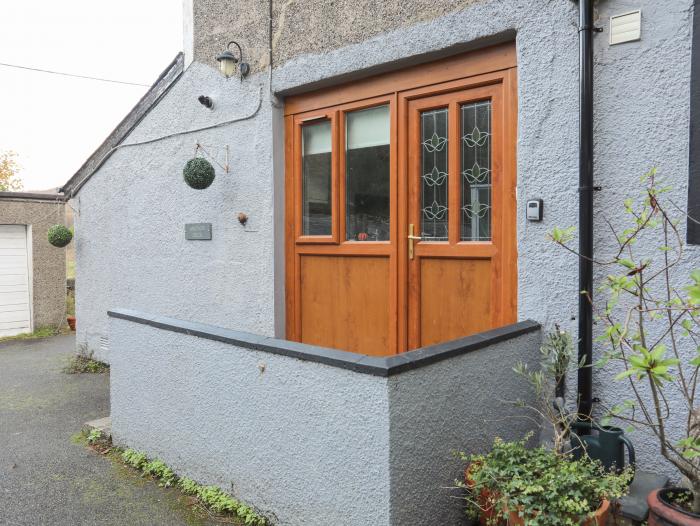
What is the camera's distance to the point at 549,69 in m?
3.09

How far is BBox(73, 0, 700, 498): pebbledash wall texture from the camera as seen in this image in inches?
111

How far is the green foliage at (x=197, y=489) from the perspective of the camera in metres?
2.73

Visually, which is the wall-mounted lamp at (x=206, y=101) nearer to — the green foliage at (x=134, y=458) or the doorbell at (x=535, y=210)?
the green foliage at (x=134, y=458)

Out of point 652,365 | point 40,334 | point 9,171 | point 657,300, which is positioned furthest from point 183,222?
point 9,171

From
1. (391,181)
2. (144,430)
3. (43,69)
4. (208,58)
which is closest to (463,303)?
(391,181)

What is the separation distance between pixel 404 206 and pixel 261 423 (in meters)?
1.99

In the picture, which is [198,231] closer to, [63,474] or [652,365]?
[63,474]

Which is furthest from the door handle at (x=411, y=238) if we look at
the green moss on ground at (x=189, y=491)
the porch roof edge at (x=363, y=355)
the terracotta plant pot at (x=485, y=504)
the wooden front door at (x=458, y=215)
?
the green moss on ground at (x=189, y=491)

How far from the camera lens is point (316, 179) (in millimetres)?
4586

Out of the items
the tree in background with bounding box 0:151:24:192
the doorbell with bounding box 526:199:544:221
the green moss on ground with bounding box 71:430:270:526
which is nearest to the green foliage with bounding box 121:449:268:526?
the green moss on ground with bounding box 71:430:270:526

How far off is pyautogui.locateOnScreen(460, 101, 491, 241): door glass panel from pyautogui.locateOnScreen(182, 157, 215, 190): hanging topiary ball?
252 centimetres

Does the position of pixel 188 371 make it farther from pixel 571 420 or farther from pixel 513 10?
pixel 513 10

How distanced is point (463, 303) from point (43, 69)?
1299 cm

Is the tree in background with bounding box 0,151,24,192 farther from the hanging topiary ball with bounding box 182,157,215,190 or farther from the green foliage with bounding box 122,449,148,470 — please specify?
the green foliage with bounding box 122,449,148,470
